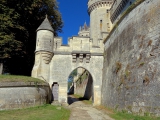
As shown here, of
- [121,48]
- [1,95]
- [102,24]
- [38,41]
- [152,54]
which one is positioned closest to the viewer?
[152,54]

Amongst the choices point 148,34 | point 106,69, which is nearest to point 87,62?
point 106,69

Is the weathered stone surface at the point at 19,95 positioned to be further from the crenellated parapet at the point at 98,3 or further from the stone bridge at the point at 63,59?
the crenellated parapet at the point at 98,3

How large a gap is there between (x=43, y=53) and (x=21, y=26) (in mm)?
3902

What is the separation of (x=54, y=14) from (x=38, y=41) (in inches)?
305

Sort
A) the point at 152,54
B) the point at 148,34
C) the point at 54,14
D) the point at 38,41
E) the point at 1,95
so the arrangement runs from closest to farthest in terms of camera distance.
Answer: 1. the point at 152,54
2. the point at 148,34
3. the point at 1,95
4. the point at 38,41
5. the point at 54,14

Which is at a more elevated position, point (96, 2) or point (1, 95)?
point (96, 2)

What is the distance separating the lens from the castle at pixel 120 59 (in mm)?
9440

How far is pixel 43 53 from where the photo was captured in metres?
17.5

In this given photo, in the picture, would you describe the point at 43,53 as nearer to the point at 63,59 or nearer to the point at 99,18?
the point at 63,59

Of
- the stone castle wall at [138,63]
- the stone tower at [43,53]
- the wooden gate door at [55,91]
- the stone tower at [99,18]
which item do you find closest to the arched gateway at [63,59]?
the stone tower at [43,53]

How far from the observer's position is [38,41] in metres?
18.0

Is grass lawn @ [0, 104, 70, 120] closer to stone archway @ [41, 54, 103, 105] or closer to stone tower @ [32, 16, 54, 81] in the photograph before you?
stone tower @ [32, 16, 54, 81]

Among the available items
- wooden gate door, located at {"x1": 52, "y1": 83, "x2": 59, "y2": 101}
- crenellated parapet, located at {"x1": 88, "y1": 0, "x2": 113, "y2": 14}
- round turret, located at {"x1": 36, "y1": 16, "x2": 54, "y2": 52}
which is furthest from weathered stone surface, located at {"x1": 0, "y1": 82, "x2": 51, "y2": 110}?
crenellated parapet, located at {"x1": 88, "y1": 0, "x2": 113, "y2": 14}

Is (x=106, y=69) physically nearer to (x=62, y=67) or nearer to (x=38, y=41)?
(x=62, y=67)
